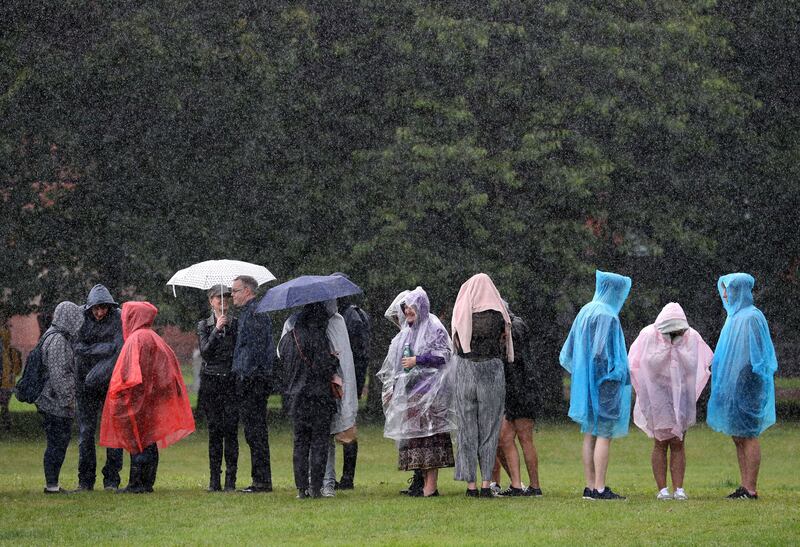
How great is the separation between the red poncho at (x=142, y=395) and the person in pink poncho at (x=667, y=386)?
415 cm

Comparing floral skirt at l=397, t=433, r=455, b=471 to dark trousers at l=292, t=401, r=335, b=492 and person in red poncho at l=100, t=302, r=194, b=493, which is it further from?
person in red poncho at l=100, t=302, r=194, b=493

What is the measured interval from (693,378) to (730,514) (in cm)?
164

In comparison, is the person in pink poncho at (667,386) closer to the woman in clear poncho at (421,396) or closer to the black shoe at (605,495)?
the black shoe at (605,495)

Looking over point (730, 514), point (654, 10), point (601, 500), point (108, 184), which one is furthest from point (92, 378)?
point (654, 10)

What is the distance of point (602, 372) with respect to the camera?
11992mm

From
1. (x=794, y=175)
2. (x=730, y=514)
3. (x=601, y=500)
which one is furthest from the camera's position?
(x=794, y=175)

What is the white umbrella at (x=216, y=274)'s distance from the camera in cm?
1326

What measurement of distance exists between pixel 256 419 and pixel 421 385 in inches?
63.9

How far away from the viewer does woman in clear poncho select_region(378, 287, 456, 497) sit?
12.3 m

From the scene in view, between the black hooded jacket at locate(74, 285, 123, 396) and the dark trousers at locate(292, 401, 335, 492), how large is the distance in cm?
203

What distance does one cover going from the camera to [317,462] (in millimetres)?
12242

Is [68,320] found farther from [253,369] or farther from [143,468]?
[253,369]

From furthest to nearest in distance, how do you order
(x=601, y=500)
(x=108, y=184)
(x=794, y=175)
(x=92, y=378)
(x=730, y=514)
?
(x=794, y=175), (x=108, y=184), (x=92, y=378), (x=601, y=500), (x=730, y=514)

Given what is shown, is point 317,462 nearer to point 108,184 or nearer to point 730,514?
point 730,514
